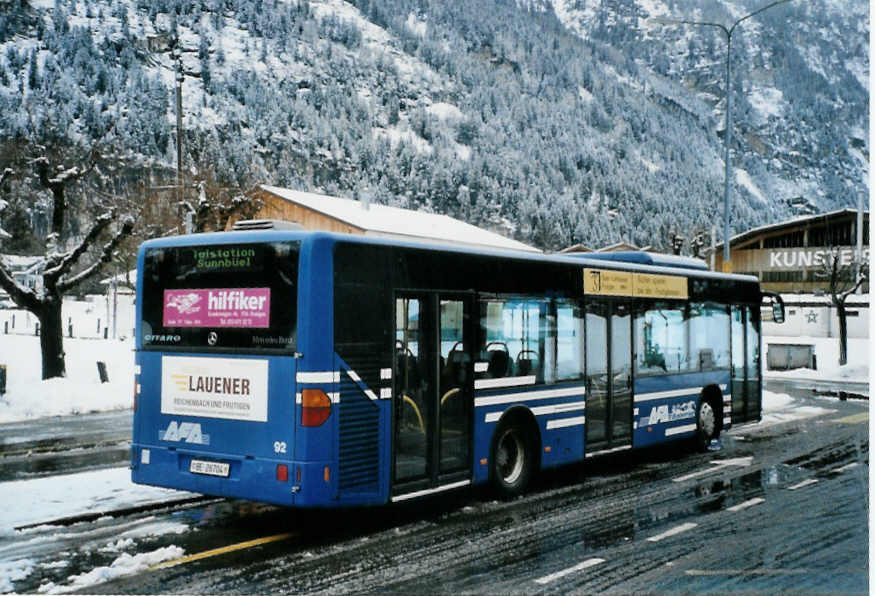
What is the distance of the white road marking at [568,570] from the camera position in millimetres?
7203

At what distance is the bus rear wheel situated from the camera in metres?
14.6

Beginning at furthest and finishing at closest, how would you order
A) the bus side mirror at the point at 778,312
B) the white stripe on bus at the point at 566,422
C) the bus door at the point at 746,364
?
the bus side mirror at the point at 778,312 < the bus door at the point at 746,364 < the white stripe on bus at the point at 566,422

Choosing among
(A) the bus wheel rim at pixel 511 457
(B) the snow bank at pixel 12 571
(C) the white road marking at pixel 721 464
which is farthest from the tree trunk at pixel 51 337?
(B) the snow bank at pixel 12 571

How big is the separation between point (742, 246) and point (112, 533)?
68.1 m

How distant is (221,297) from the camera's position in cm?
880

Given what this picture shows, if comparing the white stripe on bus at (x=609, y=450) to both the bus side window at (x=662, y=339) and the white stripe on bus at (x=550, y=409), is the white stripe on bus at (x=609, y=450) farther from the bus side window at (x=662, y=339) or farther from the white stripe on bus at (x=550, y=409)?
the bus side window at (x=662, y=339)

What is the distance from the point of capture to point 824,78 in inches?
7717

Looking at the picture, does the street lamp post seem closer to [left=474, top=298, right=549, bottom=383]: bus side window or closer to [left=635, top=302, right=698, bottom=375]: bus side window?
[left=635, top=302, right=698, bottom=375]: bus side window

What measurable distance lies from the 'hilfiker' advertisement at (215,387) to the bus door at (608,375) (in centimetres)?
488

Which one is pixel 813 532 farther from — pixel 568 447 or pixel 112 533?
pixel 112 533

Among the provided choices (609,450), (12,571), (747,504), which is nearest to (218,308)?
(12,571)

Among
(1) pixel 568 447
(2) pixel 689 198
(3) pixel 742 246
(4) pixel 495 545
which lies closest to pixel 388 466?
(4) pixel 495 545

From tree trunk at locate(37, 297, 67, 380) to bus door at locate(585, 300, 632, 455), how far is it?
15.8 metres

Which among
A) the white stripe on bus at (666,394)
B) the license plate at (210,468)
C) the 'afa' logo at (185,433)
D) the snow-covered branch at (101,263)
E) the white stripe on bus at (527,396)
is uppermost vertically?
the snow-covered branch at (101,263)
